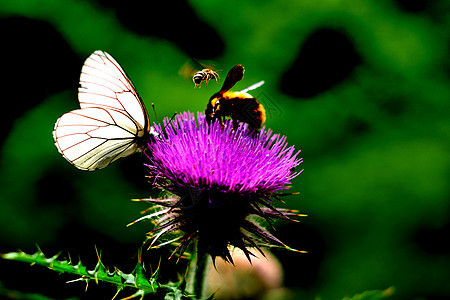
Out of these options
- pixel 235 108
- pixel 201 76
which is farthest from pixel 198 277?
pixel 201 76

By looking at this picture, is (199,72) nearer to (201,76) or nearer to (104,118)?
(201,76)

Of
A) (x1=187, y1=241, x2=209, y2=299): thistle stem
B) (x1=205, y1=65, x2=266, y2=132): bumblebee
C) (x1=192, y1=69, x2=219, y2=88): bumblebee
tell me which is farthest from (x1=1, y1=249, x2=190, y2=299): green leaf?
(x1=192, y1=69, x2=219, y2=88): bumblebee

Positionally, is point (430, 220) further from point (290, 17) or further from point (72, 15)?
point (72, 15)

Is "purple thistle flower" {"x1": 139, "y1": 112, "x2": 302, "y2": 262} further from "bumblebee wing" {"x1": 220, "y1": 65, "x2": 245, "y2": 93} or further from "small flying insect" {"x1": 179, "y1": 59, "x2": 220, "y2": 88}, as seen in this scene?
"small flying insect" {"x1": 179, "y1": 59, "x2": 220, "y2": 88}

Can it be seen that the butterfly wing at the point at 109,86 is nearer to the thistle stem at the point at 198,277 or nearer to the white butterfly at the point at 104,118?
the white butterfly at the point at 104,118

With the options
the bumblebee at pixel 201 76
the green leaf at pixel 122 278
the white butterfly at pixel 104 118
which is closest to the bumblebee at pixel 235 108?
the bumblebee at pixel 201 76

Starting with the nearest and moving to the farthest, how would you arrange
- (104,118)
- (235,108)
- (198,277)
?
(198,277) → (235,108) → (104,118)
